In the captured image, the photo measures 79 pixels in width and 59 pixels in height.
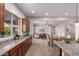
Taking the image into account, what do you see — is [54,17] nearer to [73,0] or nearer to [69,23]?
[69,23]

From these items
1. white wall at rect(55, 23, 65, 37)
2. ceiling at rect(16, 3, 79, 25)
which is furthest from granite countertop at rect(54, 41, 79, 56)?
white wall at rect(55, 23, 65, 37)

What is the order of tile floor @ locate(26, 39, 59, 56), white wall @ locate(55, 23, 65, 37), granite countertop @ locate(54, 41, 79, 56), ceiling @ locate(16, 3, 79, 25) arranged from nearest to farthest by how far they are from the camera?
granite countertop @ locate(54, 41, 79, 56) < tile floor @ locate(26, 39, 59, 56) < ceiling @ locate(16, 3, 79, 25) < white wall @ locate(55, 23, 65, 37)

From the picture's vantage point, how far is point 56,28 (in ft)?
29.8

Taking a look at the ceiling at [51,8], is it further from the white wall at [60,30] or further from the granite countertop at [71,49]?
the granite countertop at [71,49]

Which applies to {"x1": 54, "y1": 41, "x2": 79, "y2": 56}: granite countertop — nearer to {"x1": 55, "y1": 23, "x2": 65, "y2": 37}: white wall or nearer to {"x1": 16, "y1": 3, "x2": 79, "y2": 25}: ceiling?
{"x1": 16, "y1": 3, "x2": 79, "y2": 25}: ceiling

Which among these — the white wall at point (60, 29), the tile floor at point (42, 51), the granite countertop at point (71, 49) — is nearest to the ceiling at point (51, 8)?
the white wall at point (60, 29)

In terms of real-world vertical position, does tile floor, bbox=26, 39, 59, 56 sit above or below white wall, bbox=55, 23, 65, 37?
below

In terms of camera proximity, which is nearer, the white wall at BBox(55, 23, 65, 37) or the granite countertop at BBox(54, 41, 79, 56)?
the granite countertop at BBox(54, 41, 79, 56)

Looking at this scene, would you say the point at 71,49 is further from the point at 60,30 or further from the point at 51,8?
the point at 60,30

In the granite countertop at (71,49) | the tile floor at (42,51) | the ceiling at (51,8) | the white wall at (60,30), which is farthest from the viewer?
the white wall at (60,30)

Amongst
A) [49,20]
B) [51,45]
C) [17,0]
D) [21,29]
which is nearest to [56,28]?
[49,20]

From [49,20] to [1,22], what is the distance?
6251 millimetres

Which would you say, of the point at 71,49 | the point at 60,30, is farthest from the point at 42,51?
the point at 71,49

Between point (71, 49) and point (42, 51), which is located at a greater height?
point (71, 49)
